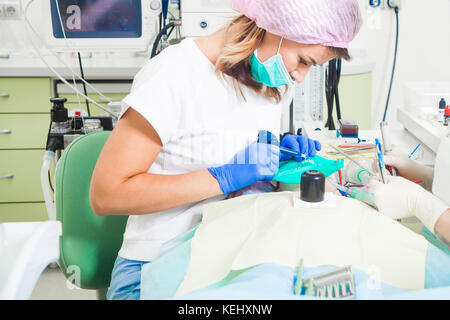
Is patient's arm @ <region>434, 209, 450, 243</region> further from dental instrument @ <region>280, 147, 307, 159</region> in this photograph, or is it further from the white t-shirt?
the white t-shirt

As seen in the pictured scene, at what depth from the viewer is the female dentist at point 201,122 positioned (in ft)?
3.40

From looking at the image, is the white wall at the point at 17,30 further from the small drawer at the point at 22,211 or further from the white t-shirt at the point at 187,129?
the white t-shirt at the point at 187,129

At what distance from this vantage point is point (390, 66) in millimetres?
3527

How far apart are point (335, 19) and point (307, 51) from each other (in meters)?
0.10

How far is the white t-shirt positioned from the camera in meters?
1.10

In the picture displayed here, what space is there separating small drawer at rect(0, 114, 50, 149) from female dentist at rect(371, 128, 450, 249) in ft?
6.66

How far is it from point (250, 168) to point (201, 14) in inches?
48.3

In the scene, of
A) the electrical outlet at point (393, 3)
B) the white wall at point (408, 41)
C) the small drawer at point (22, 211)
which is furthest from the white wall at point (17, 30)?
the electrical outlet at point (393, 3)

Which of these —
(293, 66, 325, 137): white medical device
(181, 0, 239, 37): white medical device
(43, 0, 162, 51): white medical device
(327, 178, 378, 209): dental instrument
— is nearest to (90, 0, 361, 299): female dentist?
(327, 178, 378, 209): dental instrument

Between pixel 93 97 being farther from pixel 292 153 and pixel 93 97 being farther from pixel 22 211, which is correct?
pixel 292 153

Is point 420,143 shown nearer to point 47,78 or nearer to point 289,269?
point 289,269

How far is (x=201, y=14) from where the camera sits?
6.99 feet
